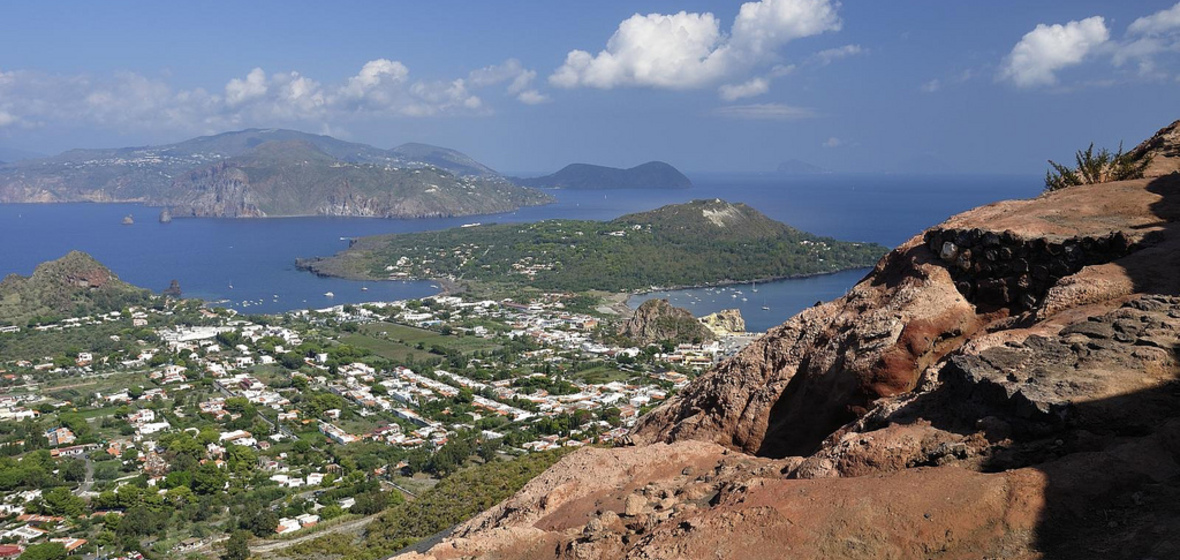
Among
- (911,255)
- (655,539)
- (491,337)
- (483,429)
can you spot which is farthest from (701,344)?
(655,539)

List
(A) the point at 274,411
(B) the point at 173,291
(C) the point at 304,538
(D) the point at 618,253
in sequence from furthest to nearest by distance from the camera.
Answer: (D) the point at 618,253 → (B) the point at 173,291 → (A) the point at 274,411 → (C) the point at 304,538

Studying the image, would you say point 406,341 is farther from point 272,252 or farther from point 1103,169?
point 272,252

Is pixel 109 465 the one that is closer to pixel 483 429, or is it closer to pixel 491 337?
pixel 483 429

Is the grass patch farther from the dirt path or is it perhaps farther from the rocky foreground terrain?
the rocky foreground terrain

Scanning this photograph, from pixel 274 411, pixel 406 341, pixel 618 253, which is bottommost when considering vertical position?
pixel 274 411

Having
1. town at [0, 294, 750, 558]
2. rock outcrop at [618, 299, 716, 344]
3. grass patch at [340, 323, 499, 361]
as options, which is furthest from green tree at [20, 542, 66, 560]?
rock outcrop at [618, 299, 716, 344]

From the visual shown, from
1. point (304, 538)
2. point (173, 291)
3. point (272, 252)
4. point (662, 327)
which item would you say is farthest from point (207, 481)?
point (272, 252)

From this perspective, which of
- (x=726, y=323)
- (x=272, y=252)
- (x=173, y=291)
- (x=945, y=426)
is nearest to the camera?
(x=945, y=426)
